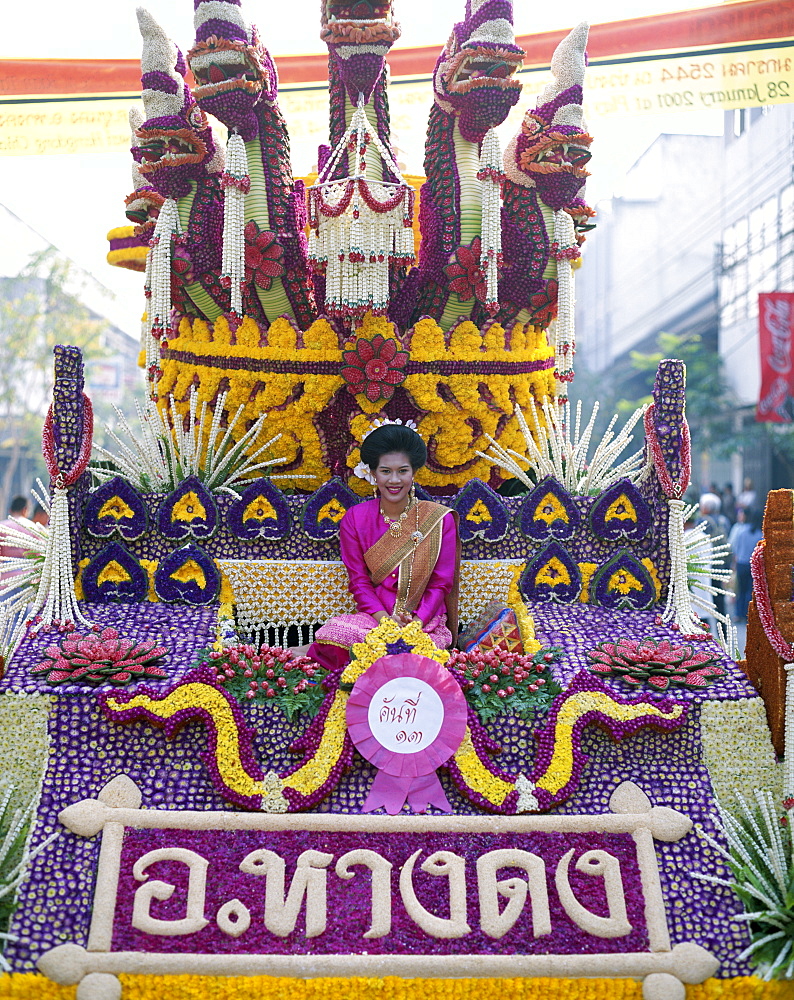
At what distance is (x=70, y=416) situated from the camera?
146 inches

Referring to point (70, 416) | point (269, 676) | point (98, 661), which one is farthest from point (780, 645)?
point (70, 416)

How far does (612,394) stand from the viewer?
20.2 metres

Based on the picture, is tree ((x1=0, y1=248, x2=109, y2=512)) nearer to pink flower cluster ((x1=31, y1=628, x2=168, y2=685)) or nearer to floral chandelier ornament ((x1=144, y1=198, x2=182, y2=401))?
floral chandelier ornament ((x1=144, y1=198, x2=182, y2=401))

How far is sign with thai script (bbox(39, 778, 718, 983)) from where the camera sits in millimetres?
2660

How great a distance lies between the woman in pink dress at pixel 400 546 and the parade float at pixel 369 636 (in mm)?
207

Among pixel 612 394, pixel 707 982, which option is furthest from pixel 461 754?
pixel 612 394

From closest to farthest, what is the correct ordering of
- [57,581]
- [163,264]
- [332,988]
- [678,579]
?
[332,988] < [57,581] < [678,579] < [163,264]

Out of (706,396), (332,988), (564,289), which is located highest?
(706,396)

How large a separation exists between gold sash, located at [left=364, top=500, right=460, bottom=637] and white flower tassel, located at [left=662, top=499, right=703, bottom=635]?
86 cm

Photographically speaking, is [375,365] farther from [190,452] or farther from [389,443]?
[190,452]

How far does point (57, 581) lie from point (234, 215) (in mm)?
1645

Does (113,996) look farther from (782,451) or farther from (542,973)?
(782,451)

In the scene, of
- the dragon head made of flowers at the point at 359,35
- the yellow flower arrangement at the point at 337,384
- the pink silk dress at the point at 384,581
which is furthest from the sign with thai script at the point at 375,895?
the dragon head made of flowers at the point at 359,35

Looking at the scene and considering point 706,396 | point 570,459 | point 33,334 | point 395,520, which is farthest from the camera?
point 33,334
